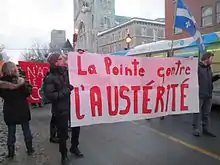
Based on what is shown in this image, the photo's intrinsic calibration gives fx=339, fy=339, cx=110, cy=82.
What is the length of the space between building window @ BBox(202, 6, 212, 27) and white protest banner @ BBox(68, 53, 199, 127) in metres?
26.3

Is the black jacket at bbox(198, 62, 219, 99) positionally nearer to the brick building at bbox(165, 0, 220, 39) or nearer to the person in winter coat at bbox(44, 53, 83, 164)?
the person in winter coat at bbox(44, 53, 83, 164)

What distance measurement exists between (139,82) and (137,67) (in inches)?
10.3

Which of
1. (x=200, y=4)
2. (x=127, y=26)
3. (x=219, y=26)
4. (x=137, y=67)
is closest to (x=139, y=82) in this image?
(x=137, y=67)

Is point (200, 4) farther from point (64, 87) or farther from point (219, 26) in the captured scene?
point (64, 87)

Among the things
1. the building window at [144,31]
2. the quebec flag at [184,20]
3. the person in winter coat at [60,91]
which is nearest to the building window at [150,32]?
the building window at [144,31]

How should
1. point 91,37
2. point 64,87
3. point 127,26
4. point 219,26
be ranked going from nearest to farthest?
point 64,87 → point 219,26 → point 127,26 → point 91,37

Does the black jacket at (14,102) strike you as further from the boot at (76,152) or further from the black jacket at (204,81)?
the black jacket at (204,81)

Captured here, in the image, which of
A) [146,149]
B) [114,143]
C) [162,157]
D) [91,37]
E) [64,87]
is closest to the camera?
[64,87]

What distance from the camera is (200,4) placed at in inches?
1292

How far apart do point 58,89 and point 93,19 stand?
105509mm

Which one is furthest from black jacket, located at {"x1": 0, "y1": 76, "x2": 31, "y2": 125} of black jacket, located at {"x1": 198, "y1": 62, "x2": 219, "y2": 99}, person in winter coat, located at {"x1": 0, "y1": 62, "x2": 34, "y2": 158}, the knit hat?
black jacket, located at {"x1": 198, "y1": 62, "x2": 219, "y2": 99}

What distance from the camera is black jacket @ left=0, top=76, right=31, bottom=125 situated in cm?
568

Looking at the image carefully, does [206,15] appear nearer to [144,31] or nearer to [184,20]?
[184,20]

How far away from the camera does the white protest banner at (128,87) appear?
5.27 m
